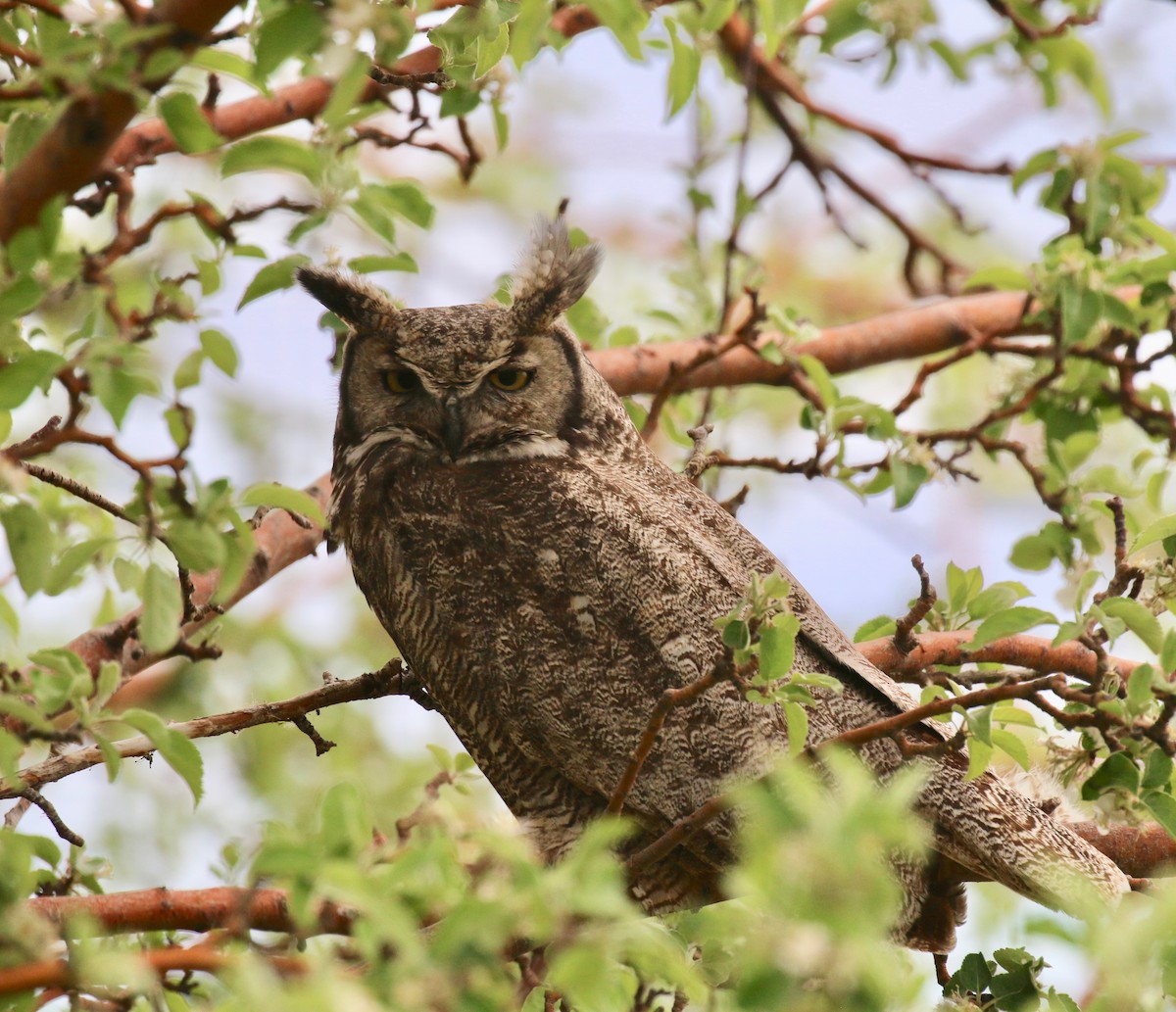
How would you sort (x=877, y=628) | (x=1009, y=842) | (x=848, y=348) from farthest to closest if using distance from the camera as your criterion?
(x=848, y=348)
(x=877, y=628)
(x=1009, y=842)

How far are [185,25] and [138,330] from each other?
597mm

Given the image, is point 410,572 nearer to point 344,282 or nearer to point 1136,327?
point 344,282

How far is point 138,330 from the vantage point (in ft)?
5.72

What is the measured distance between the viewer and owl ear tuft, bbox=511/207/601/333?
2795mm

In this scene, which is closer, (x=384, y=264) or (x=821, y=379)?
(x=384, y=264)

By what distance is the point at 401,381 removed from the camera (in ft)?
9.15

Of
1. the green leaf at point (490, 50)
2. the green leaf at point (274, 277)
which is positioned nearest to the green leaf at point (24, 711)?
the green leaf at point (274, 277)

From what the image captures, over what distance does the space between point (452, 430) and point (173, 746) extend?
1.35 m

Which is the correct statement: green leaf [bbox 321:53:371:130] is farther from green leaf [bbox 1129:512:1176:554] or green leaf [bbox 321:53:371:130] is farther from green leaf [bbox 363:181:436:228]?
green leaf [bbox 1129:512:1176:554]

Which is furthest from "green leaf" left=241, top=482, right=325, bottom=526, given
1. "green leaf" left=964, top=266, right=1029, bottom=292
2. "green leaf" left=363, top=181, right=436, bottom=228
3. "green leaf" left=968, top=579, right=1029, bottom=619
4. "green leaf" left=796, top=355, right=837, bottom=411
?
"green leaf" left=964, top=266, right=1029, bottom=292

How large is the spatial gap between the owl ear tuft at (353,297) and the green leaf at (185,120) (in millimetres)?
1340

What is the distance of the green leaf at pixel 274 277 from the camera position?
6.49 feet

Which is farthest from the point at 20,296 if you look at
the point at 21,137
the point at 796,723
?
the point at 796,723

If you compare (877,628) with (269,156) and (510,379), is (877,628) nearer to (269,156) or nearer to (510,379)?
(510,379)
